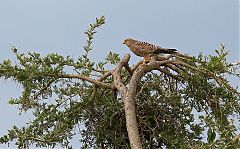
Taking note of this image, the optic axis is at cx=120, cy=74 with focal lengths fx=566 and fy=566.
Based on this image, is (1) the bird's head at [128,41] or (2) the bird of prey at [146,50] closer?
(2) the bird of prey at [146,50]

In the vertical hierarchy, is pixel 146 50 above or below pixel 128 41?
below

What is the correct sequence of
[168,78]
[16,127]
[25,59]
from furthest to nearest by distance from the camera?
[168,78]
[25,59]
[16,127]

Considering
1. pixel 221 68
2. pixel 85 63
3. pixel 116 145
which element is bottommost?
pixel 116 145

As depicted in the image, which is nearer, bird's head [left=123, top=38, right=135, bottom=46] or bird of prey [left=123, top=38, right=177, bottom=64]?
bird of prey [left=123, top=38, right=177, bottom=64]

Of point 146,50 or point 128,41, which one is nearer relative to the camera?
point 146,50

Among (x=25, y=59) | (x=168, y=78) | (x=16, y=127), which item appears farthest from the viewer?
(x=168, y=78)

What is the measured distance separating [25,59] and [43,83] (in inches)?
5.9

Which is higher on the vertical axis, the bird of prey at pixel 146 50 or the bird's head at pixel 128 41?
the bird's head at pixel 128 41

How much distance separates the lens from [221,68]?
2.64 metres

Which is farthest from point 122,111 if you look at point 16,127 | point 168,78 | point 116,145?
point 16,127

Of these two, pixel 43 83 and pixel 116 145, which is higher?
pixel 43 83

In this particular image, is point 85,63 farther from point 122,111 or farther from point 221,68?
point 221,68

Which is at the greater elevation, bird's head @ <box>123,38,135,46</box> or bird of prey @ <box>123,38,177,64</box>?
bird's head @ <box>123,38,135,46</box>

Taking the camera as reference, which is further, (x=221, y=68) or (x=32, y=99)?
(x=32, y=99)
